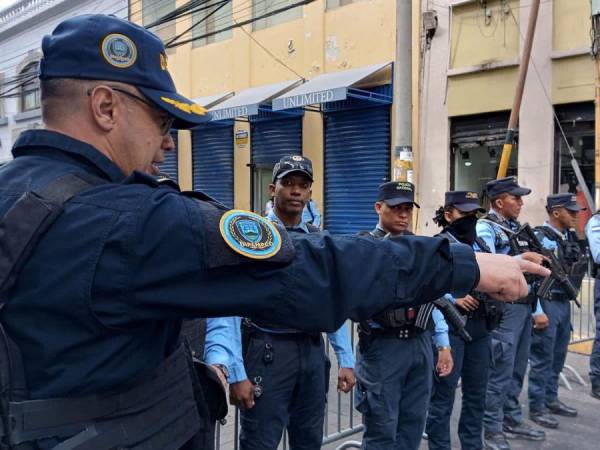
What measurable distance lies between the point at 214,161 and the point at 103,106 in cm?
1360

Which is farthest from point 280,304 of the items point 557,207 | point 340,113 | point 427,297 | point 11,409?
point 340,113

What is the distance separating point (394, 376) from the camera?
10.6 ft

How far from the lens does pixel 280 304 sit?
1.24 m

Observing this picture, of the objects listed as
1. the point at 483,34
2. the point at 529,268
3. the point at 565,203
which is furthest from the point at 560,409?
the point at 483,34

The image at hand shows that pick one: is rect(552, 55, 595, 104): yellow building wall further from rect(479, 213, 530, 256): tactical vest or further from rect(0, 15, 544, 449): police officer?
rect(0, 15, 544, 449): police officer

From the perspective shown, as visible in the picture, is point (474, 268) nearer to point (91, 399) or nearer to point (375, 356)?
point (91, 399)

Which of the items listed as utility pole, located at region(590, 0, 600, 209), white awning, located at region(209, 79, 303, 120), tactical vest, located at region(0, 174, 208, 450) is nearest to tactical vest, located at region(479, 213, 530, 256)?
utility pole, located at region(590, 0, 600, 209)

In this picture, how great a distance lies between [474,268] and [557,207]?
455cm

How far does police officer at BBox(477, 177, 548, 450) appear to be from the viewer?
4246mm

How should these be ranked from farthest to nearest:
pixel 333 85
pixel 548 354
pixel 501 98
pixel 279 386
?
1. pixel 333 85
2. pixel 501 98
3. pixel 548 354
4. pixel 279 386

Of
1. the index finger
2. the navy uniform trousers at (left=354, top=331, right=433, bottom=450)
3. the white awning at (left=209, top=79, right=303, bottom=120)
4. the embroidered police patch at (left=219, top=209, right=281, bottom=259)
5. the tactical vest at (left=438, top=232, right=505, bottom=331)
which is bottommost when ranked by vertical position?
the navy uniform trousers at (left=354, top=331, right=433, bottom=450)

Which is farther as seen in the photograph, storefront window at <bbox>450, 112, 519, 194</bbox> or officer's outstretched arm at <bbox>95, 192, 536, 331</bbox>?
storefront window at <bbox>450, 112, 519, 194</bbox>

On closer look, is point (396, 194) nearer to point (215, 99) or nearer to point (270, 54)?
point (270, 54)

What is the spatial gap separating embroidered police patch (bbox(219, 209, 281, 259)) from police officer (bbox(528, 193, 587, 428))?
4.35m
